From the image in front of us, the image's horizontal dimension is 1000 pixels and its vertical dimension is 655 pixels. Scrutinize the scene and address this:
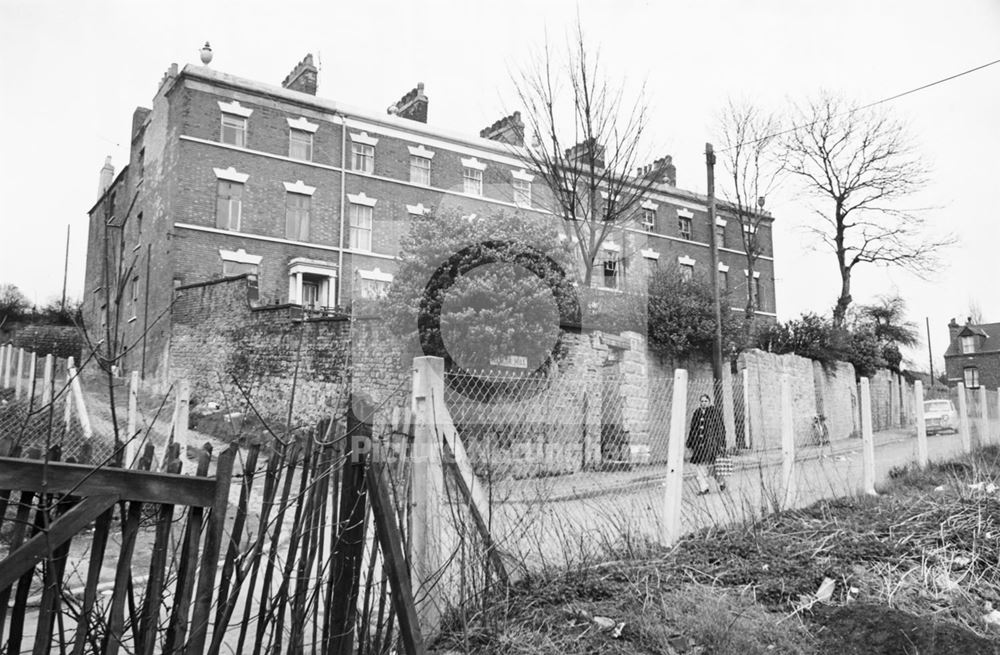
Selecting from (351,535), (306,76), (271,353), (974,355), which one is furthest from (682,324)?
(974,355)

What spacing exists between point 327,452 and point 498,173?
84.9ft

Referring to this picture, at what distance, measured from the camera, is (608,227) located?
2044cm

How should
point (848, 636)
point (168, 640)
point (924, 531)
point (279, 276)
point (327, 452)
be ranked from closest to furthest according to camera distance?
point (168, 640) < point (327, 452) < point (848, 636) < point (924, 531) < point (279, 276)

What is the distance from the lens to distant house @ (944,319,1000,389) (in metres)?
52.7

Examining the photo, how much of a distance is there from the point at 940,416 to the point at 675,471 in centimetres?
1656

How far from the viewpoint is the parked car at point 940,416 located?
1675 centimetres

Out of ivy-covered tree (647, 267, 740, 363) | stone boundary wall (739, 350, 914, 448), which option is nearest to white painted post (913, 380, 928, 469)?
stone boundary wall (739, 350, 914, 448)

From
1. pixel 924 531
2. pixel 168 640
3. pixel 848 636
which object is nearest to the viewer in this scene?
pixel 168 640

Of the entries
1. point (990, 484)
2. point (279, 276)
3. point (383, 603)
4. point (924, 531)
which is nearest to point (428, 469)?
point (383, 603)

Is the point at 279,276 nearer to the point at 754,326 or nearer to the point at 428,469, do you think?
the point at 754,326

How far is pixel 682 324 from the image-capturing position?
19234 mm

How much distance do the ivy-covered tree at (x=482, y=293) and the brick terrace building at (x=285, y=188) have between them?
21.4ft

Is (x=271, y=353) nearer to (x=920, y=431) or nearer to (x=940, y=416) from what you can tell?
(x=920, y=431)

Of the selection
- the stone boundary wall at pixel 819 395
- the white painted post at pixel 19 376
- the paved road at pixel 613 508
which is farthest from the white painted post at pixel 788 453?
the white painted post at pixel 19 376
